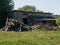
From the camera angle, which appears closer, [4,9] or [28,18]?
[4,9]

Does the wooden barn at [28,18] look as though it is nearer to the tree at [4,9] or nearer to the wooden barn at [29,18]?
the wooden barn at [29,18]

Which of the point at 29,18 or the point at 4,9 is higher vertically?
the point at 4,9

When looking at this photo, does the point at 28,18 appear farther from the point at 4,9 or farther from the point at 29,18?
the point at 4,9

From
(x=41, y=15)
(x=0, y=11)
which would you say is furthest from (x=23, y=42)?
(x=41, y=15)

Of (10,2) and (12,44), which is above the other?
(10,2)

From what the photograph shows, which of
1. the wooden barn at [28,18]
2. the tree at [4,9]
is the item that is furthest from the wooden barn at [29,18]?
the tree at [4,9]

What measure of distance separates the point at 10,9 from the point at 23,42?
27589 mm

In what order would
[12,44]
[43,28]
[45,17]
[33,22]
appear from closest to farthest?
[12,44]
[43,28]
[33,22]
[45,17]

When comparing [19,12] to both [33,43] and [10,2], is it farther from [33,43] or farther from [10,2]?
[33,43]

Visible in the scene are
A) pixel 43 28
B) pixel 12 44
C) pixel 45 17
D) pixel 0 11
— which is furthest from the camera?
pixel 45 17

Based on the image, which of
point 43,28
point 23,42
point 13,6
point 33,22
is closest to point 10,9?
point 13,6

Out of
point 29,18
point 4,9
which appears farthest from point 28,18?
point 4,9

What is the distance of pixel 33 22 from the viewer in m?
40.8

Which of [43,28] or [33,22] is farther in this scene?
[33,22]
